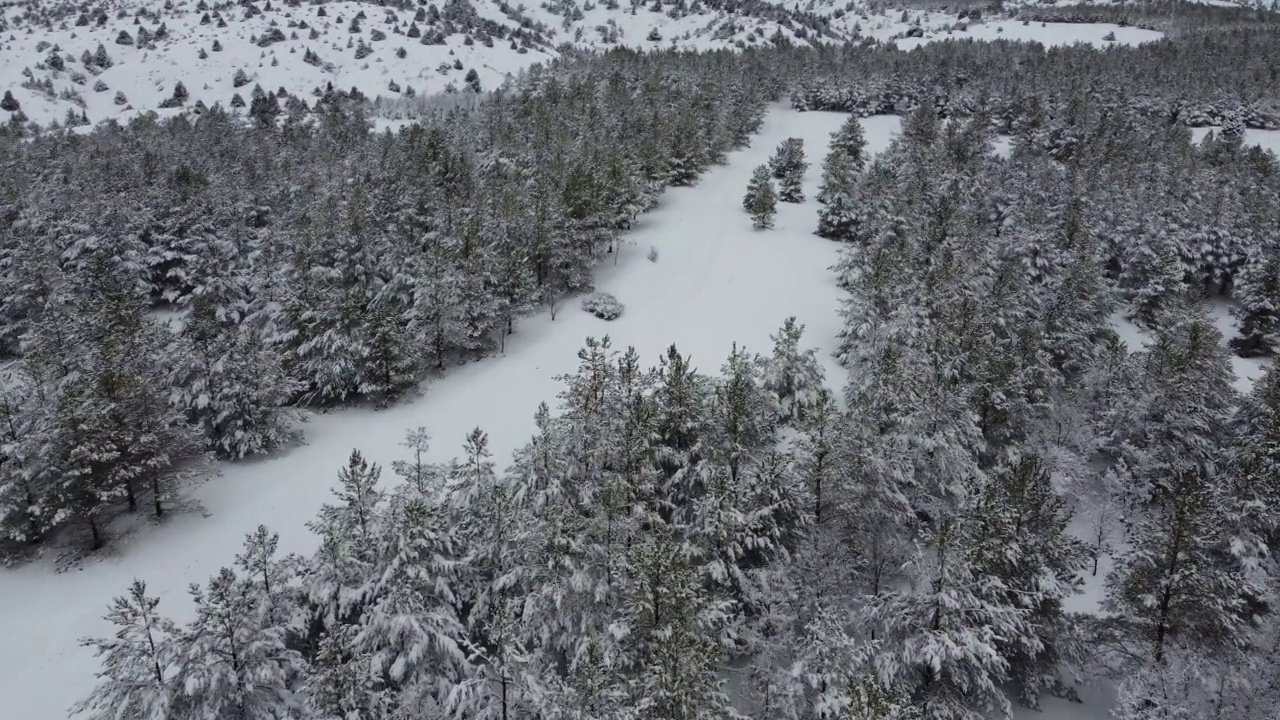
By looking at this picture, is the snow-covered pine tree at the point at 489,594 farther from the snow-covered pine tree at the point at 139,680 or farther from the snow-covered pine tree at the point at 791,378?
the snow-covered pine tree at the point at 791,378

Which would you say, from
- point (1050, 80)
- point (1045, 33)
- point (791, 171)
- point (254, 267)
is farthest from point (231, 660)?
point (1045, 33)

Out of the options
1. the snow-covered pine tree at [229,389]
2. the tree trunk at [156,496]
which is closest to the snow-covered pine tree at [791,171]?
the snow-covered pine tree at [229,389]

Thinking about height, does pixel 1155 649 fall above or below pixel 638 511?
below

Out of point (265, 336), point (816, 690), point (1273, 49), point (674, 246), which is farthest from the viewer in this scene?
point (1273, 49)

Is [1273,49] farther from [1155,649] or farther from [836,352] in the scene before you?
[1155,649]

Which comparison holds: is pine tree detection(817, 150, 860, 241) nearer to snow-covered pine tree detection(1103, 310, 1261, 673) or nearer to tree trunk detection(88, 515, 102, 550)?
snow-covered pine tree detection(1103, 310, 1261, 673)

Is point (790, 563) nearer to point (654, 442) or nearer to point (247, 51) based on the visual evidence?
point (654, 442)

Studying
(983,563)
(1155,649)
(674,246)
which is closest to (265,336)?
(674,246)
